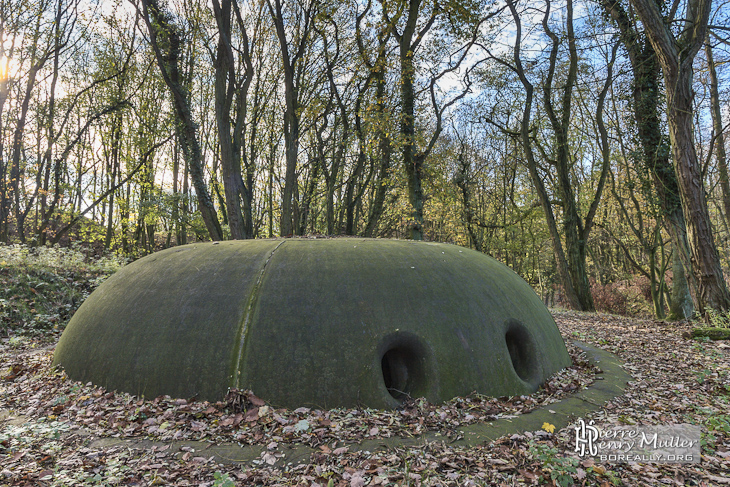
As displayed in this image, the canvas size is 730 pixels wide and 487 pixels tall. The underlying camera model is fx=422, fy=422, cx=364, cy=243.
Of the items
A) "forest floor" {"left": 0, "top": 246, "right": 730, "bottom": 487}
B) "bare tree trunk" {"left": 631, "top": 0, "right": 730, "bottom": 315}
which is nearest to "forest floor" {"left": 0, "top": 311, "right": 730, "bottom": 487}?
"forest floor" {"left": 0, "top": 246, "right": 730, "bottom": 487}

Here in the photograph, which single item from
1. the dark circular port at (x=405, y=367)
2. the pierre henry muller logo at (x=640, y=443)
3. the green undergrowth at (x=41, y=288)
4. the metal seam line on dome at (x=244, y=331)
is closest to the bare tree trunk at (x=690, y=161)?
the pierre henry muller logo at (x=640, y=443)

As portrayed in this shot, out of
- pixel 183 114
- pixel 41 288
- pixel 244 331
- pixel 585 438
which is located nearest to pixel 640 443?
pixel 585 438

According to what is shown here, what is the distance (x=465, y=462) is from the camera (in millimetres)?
3570

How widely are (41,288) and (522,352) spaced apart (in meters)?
11.4

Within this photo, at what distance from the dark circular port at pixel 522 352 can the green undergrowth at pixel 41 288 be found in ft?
30.2

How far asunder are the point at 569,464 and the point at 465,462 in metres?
0.84

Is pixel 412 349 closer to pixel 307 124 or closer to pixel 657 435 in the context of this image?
pixel 657 435

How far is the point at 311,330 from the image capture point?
471 centimetres

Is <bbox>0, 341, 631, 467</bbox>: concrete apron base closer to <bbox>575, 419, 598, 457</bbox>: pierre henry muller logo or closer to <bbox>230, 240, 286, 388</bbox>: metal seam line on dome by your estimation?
<bbox>575, 419, 598, 457</bbox>: pierre henry muller logo

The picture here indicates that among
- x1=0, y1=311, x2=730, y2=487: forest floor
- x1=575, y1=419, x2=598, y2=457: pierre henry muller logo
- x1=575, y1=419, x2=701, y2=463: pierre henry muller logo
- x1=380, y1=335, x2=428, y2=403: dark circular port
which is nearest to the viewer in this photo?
x1=0, y1=311, x2=730, y2=487: forest floor

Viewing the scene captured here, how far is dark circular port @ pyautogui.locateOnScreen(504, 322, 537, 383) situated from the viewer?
5.64m

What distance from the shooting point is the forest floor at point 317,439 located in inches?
130

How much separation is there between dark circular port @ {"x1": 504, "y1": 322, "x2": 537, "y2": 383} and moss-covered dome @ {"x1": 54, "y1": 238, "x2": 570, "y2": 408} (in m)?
0.02

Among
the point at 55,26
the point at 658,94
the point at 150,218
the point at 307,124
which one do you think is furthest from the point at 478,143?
the point at 55,26
